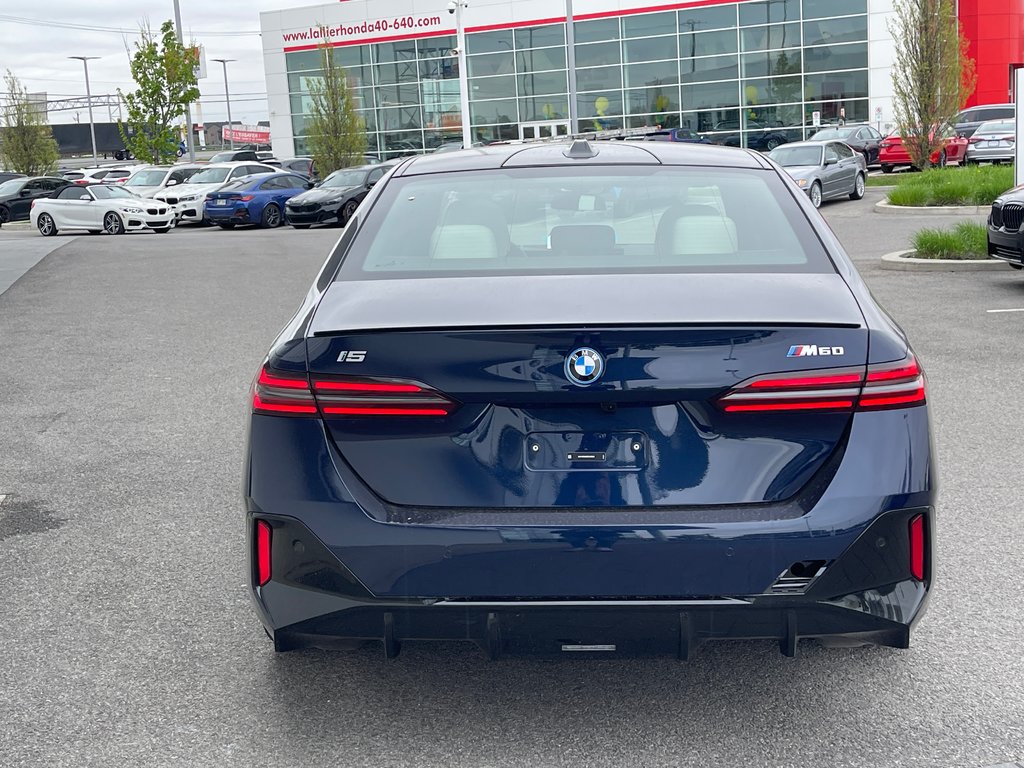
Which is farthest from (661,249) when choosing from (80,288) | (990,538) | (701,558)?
(80,288)

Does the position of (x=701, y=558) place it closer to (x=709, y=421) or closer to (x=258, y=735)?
(x=709, y=421)

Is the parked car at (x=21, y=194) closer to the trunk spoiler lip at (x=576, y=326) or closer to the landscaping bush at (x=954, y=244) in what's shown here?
the landscaping bush at (x=954, y=244)

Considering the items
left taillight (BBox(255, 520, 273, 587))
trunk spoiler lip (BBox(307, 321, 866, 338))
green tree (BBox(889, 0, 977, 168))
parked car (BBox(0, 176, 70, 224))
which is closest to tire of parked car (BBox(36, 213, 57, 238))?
parked car (BBox(0, 176, 70, 224))

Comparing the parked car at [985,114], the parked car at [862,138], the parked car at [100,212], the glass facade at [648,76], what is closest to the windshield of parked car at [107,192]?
the parked car at [100,212]

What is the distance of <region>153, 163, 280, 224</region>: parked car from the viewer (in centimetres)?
3366

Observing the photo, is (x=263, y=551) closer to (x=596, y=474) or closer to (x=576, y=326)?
(x=596, y=474)

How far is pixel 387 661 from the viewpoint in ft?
13.4

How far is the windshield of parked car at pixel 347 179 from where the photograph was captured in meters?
31.3

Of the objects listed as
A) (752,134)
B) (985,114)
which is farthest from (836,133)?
(752,134)

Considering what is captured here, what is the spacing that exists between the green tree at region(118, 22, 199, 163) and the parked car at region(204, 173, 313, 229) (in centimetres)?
1289

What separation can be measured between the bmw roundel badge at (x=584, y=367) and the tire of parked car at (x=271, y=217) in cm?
2971

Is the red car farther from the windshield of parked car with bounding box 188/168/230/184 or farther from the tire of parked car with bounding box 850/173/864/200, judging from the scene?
the windshield of parked car with bounding box 188/168/230/184

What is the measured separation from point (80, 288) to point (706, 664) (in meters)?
13.5

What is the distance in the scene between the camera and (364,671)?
13.2 ft
